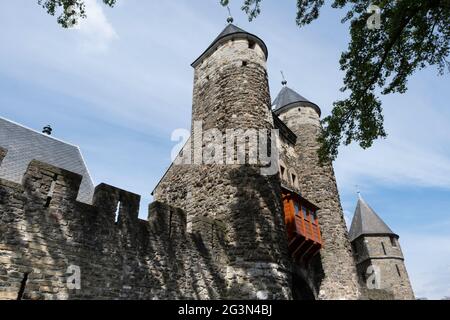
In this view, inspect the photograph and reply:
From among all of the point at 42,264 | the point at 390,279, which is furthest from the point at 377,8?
the point at 390,279

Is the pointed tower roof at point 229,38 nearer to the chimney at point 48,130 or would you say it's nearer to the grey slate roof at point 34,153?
the grey slate roof at point 34,153

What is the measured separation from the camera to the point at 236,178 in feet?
29.1

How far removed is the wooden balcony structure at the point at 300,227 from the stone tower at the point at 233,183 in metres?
1.98

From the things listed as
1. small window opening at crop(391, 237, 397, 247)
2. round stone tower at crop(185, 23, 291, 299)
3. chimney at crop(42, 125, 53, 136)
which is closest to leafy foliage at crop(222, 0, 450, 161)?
round stone tower at crop(185, 23, 291, 299)

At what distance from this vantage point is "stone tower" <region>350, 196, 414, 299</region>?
23.7 metres

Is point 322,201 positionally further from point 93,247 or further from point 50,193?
point 50,193

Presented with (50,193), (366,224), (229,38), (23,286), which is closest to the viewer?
(23,286)

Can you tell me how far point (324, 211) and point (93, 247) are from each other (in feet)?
34.0

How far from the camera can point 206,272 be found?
7637mm

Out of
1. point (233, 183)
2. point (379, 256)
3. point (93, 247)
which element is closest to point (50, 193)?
point (93, 247)

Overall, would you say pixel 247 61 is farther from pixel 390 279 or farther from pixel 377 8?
pixel 390 279

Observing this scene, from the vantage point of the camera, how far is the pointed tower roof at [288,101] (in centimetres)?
1736

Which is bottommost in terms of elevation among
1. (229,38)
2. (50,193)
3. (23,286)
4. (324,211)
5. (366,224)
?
(23,286)

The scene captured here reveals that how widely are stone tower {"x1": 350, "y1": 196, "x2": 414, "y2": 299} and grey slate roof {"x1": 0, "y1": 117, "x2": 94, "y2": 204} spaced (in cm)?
1998
